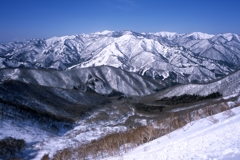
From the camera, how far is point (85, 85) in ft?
490

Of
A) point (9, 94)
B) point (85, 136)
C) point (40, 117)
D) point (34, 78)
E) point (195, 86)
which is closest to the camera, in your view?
point (85, 136)

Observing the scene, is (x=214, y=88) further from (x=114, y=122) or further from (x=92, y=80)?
(x=92, y=80)

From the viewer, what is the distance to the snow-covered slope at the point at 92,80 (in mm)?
139375

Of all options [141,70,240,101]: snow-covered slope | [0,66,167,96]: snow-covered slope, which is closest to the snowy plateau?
[141,70,240,101]: snow-covered slope

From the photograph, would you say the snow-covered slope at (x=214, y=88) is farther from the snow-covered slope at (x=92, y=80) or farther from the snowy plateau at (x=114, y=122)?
the snow-covered slope at (x=92, y=80)

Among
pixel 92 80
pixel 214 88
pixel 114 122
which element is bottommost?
pixel 92 80

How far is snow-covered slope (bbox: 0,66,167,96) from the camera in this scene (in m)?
139

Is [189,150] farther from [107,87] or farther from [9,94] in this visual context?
[107,87]

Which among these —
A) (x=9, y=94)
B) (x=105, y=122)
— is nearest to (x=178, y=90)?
(x=105, y=122)

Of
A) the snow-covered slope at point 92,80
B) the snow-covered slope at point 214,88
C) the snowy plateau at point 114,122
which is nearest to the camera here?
the snowy plateau at point 114,122

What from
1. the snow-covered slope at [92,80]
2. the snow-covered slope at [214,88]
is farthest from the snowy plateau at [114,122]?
the snow-covered slope at [92,80]

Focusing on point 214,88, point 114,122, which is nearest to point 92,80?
point 114,122

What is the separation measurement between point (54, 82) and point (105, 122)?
3411 inches

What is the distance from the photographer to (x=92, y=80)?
152 m
